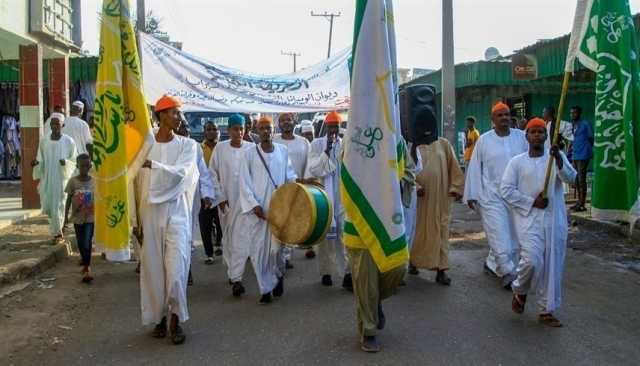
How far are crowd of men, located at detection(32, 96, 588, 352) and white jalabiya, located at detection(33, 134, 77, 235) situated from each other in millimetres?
16

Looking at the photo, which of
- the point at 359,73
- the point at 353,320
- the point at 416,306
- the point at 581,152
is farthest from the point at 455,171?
the point at 581,152

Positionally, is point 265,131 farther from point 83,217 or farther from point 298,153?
point 83,217

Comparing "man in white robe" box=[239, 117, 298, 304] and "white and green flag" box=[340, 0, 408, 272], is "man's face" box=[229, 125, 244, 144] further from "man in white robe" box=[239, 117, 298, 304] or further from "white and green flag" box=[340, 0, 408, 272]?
"white and green flag" box=[340, 0, 408, 272]

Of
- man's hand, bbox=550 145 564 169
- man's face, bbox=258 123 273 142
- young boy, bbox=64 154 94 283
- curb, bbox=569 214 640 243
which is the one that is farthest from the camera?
curb, bbox=569 214 640 243

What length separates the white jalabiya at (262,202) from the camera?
6.87m

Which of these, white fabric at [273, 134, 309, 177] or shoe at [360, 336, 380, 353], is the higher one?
white fabric at [273, 134, 309, 177]

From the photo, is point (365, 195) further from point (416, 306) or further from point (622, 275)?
point (622, 275)

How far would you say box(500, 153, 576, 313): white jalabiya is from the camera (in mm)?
5758

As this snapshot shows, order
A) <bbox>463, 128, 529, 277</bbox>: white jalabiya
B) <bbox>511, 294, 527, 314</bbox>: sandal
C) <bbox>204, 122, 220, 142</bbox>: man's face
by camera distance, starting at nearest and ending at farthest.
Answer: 1. <bbox>511, 294, 527, 314</bbox>: sandal
2. <bbox>463, 128, 529, 277</bbox>: white jalabiya
3. <bbox>204, 122, 220, 142</bbox>: man's face

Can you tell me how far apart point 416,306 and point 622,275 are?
9.63 ft

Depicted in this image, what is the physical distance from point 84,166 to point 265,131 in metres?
2.41

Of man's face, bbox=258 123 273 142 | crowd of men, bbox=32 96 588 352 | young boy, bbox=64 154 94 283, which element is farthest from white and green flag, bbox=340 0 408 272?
young boy, bbox=64 154 94 283

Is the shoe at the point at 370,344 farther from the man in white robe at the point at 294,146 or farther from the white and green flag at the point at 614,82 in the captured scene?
the man in white robe at the point at 294,146

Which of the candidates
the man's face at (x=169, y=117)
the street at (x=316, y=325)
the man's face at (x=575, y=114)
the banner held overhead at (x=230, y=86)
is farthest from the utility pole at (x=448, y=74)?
the man's face at (x=169, y=117)
